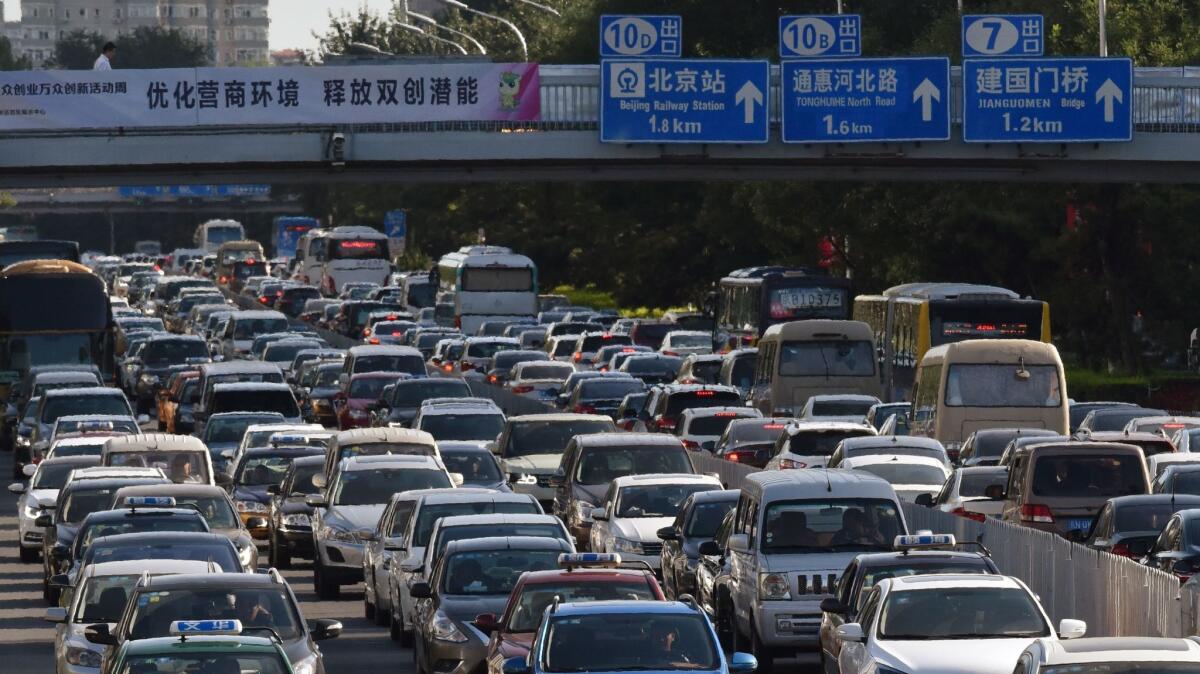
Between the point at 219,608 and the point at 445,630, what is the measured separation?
2762 millimetres

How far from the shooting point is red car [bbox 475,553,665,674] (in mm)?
18188

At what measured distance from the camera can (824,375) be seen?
45031mm

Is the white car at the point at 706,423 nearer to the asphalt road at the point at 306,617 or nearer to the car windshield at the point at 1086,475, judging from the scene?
the asphalt road at the point at 306,617

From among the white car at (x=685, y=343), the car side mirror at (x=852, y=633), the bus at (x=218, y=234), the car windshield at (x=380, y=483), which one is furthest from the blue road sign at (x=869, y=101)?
the bus at (x=218, y=234)

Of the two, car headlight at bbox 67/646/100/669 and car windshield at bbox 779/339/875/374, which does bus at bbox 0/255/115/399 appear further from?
car headlight at bbox 67/646/100/669

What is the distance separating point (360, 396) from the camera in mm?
49281

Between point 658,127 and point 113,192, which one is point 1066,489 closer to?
point 658,127

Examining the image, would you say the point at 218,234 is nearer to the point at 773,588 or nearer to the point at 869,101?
the point at 869,101

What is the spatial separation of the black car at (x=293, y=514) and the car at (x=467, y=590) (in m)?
9.71

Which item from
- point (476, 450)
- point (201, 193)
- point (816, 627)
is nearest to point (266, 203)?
point (201, 193)

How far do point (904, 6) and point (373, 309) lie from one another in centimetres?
1884

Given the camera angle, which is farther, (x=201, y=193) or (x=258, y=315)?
(x=201, y=193)

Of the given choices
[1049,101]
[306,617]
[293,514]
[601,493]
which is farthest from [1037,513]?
[1049,101]

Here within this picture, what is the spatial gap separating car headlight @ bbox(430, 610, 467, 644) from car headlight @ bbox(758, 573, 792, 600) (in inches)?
99.7
